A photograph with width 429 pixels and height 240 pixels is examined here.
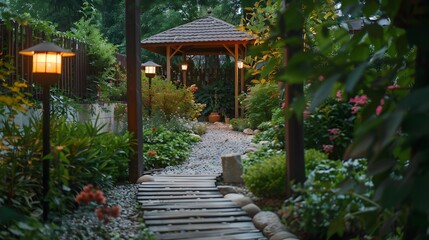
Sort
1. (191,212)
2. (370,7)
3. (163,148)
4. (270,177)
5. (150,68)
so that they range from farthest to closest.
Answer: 1. (150,68)
2. (163,148)
3. (270,177)
4. (191,212)
5. (370,7)

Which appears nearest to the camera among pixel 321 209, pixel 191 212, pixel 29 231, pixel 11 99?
pixel 29 231

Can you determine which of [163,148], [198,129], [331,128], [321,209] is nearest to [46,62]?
[321,209]

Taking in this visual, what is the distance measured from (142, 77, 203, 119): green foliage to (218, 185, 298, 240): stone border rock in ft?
20.9

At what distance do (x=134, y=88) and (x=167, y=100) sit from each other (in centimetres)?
521

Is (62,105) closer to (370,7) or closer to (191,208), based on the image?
(191,208)

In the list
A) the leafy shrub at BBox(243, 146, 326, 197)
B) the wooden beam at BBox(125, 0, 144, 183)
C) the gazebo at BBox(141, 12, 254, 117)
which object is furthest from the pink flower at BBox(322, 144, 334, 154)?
the gazebo at BBox(141, 12, 254, 117)

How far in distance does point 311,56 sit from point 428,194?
278 millimetres

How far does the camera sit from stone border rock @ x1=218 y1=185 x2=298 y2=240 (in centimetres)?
383

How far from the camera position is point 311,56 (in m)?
0.79

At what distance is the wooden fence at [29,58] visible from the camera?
238 inches

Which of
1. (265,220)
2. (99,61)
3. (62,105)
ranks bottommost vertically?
(265,220)

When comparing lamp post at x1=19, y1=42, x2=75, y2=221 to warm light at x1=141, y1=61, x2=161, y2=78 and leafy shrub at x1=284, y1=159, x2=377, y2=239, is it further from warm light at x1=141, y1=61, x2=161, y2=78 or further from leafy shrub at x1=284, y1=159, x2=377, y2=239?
warm light at x1=141, y1=61, x2=161, y2=78

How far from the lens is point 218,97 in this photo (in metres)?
16.8

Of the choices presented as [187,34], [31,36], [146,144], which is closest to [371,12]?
[31,36]
